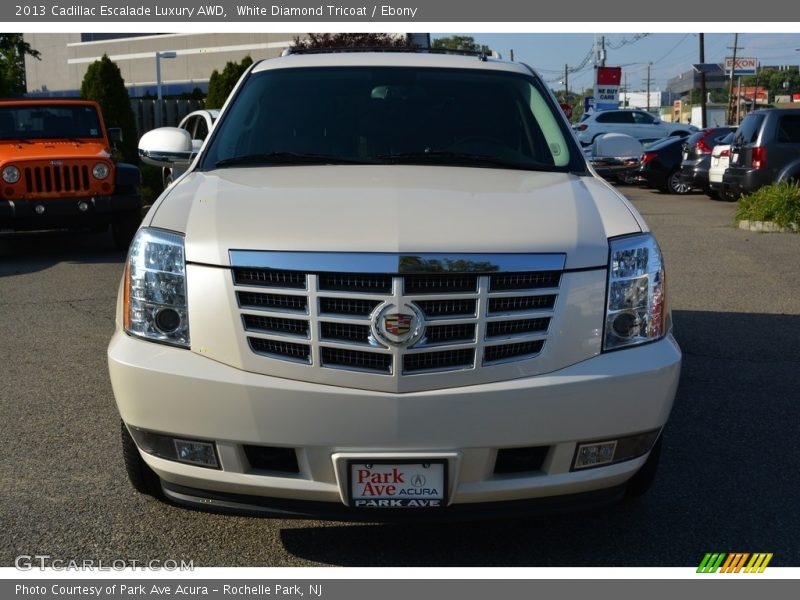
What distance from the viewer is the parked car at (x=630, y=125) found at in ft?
108

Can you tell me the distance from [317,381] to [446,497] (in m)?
0.56

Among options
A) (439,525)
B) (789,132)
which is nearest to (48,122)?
(439,525)

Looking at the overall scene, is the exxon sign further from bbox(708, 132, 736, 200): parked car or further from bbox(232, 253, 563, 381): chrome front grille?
bbox(232, 253, 563, 381): chrome front grille

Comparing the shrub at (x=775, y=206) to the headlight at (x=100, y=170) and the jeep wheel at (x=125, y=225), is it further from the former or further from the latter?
the headlight at (x=100, y=170)

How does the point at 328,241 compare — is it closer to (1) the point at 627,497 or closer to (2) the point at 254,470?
(2) the point at 254,470

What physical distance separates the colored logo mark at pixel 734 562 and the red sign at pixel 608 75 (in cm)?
5944

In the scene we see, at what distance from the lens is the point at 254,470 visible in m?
3.36

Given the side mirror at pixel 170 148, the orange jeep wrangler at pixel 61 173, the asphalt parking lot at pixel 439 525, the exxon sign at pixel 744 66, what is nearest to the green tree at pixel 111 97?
the orange jeep wrangler at pixel 61 173

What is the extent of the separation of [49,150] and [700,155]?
1411cm

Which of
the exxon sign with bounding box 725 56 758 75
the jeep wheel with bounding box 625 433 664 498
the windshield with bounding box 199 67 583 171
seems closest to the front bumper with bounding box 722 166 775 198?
the windshield with bounding box 199 67 583 171

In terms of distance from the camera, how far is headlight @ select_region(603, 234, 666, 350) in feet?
11.4

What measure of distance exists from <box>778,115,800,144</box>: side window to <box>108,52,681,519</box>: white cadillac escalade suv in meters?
14.1

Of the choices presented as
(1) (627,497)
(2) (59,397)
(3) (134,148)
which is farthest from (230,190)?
(3) (134,148)

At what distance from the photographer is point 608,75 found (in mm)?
60844
